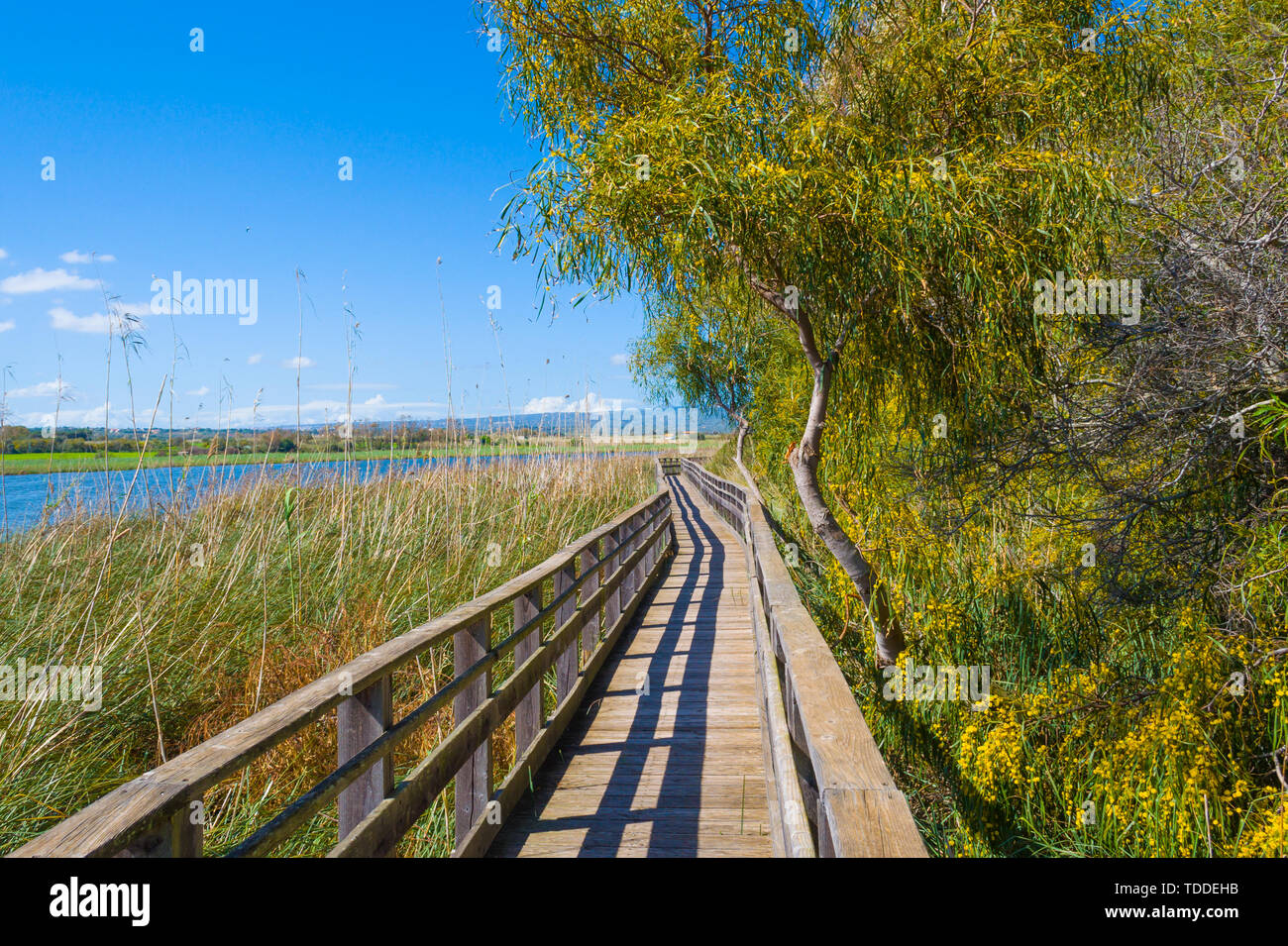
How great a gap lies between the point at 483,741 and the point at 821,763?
2.09 meters

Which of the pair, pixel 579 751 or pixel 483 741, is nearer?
pixel 483 741

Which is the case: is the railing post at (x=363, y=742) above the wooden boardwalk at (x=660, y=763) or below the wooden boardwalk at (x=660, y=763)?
above

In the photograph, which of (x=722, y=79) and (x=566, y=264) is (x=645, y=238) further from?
(x=722, y=79)

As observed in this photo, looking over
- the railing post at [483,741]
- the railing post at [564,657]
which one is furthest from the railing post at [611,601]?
the railing post at [483,741]

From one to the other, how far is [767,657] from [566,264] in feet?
11.6

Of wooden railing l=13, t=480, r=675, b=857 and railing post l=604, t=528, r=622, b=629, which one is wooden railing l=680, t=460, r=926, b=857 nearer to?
wooden railing l=13, t=480, r=675, b=857

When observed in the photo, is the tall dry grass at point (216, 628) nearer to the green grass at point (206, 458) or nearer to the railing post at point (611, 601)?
the green grass at point (206, 458)

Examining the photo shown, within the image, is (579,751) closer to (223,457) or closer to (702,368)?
(223,457)

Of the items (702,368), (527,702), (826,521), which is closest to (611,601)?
(826,521)

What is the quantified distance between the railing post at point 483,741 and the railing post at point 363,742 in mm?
813

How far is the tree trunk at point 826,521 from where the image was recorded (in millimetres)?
6605

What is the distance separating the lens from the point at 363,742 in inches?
97.4

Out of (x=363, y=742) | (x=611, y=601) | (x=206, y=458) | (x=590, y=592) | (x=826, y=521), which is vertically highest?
(x=206, y=458)
